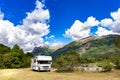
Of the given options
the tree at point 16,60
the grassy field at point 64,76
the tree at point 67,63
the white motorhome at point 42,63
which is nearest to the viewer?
the grassy field at point 64,76

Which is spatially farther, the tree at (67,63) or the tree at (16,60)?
the tree at (16,60)

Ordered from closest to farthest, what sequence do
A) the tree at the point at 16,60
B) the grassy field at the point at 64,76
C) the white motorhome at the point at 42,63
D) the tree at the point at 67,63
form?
the grassy field at the point at 64,76
the tree at the point at 67,63
the white motorhome at the point at 42,63
the tree at the point at 16,60

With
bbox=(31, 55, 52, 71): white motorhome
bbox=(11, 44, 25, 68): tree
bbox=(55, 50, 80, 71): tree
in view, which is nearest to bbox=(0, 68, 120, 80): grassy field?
bbox=(55, 50, 80, 71): tree

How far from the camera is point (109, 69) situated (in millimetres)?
54344

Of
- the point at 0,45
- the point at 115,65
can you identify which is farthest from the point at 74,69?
the point at 0,45

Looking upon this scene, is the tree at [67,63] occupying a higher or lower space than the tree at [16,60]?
lower

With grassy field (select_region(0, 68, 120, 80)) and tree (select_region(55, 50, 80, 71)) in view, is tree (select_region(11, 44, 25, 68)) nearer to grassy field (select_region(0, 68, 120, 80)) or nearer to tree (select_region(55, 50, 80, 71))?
tree (select_region(55, 50, 80, 71))

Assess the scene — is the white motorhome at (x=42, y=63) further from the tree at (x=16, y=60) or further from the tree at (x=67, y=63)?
the tree at (x=16, y=60)

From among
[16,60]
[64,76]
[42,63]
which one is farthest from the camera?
[16,60]

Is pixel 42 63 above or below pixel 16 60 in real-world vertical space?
below

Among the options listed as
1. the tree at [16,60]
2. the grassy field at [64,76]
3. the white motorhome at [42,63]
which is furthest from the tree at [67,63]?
the tree at [16,60]

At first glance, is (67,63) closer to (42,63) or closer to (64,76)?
(42,63)

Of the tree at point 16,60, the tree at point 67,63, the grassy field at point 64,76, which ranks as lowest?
A: the grassy field at point 64,76

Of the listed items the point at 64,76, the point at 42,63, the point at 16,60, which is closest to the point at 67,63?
the point at 42,63
